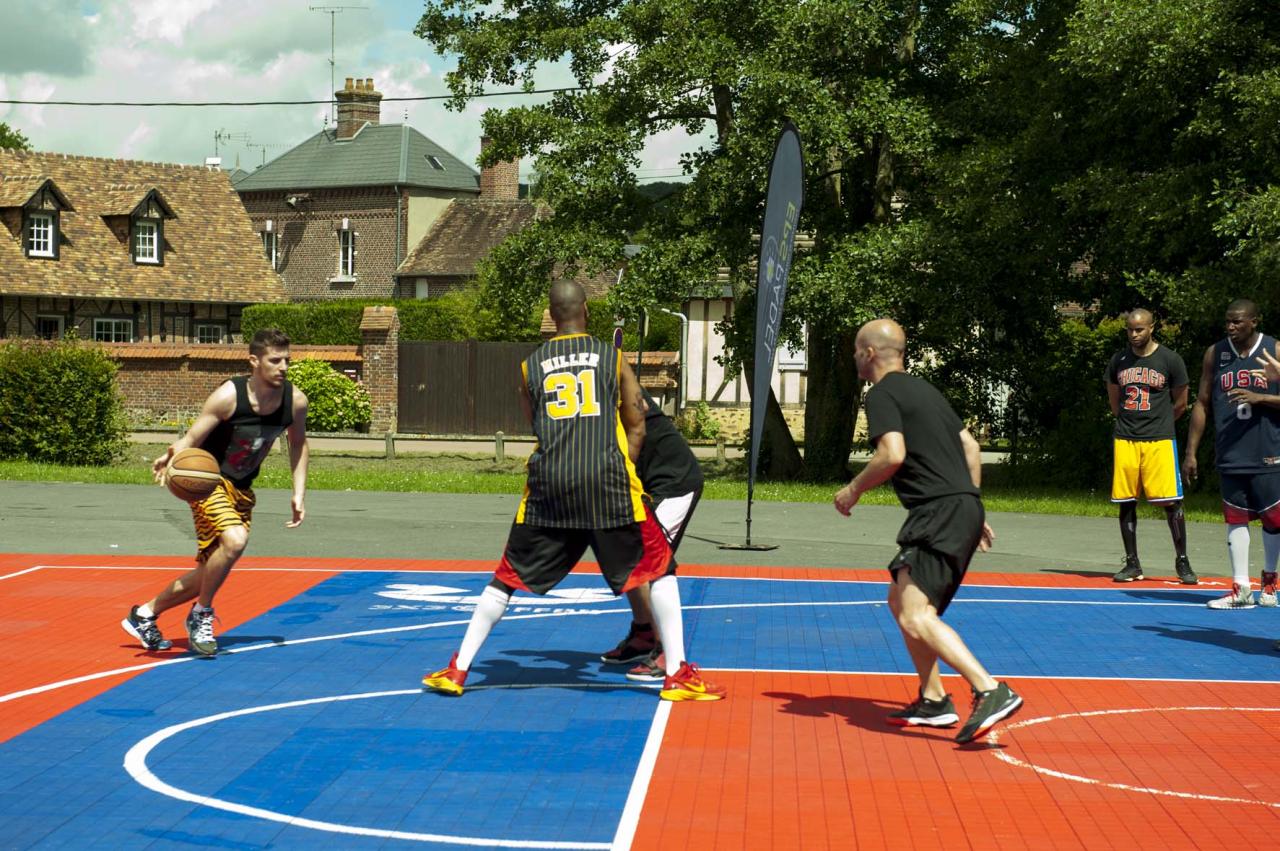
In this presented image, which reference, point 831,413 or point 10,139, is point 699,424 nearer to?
point 831,413

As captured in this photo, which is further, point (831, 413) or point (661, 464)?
point (831, 413)

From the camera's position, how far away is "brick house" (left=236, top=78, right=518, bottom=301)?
70875mm

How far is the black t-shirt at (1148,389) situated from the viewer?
40.3 ft

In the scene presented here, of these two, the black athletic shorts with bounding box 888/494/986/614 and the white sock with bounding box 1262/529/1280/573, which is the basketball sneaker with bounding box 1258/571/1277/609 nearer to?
the white sock with bounding box 1262/529/1280/573

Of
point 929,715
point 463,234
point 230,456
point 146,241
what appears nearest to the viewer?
point 929,715

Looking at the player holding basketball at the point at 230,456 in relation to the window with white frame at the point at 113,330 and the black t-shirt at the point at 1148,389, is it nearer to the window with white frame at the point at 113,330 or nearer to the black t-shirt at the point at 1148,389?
the black t-shirt at the point at 1148,389

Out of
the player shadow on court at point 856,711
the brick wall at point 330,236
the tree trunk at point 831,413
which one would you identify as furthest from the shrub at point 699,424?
the player shadow on court at point 856,711

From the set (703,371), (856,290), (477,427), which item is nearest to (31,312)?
(477,427)

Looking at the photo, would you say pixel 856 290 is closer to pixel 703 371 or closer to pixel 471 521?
pixel 471 521

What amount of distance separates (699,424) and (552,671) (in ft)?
→ 110

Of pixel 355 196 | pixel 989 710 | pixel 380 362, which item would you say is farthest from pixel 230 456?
pixel 355 196

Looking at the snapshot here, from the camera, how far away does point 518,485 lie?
23.8 metres

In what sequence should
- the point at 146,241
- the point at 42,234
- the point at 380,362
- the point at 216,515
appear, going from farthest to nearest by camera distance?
the point at 146,241 < the point at 42,234 < the point at 380,362 < the point at 216,515

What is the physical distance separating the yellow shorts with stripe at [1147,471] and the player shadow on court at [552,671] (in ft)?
17.1
